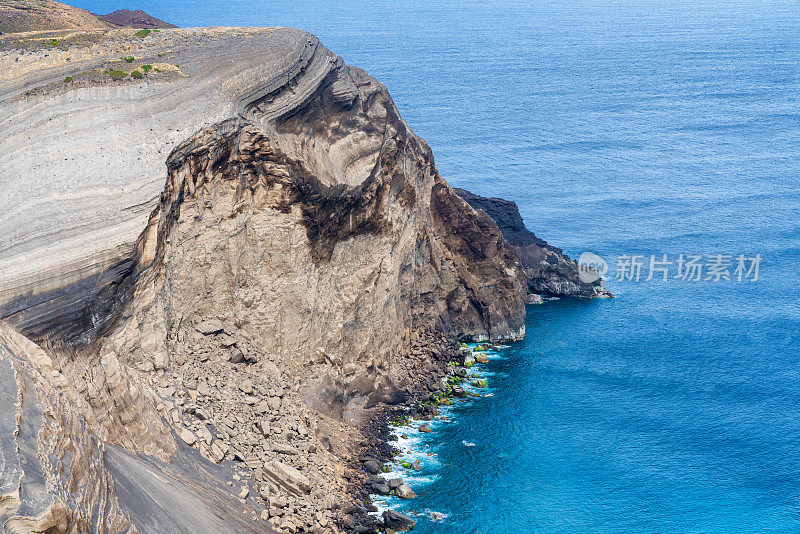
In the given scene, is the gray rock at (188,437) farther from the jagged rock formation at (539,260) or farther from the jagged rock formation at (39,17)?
the jagged rock formation at (39,17)

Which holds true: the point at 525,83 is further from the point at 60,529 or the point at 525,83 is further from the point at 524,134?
the point at 60,529

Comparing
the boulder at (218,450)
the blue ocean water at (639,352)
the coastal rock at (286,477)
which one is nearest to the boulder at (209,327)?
the boulder at (218,450)

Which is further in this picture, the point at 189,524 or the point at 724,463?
the point at 724,463

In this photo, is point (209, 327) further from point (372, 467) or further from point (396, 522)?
point (396, 522)

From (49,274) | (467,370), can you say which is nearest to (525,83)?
(467,370)

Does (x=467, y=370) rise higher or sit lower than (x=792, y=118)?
lower

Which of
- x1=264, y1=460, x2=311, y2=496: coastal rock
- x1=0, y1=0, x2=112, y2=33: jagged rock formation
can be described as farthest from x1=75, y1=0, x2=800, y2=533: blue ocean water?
x1=0, y1=0, x2=112, y2=33: jagged rock formation
